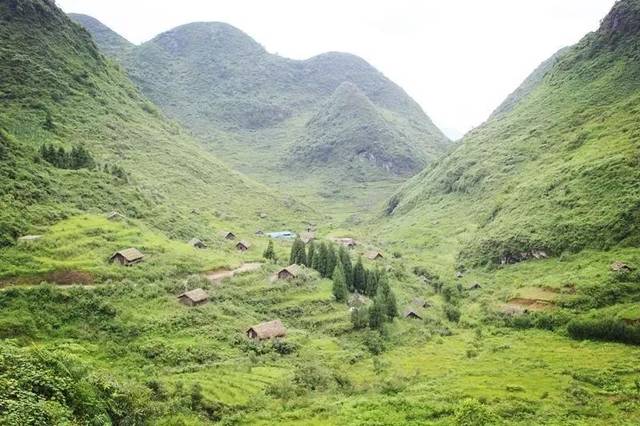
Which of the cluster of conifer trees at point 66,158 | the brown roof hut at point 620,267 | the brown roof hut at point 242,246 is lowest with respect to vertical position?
the brown roof hut at point 242,246

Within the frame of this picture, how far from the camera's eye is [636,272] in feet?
295

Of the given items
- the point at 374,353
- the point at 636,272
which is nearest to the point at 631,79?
the point at 636,272

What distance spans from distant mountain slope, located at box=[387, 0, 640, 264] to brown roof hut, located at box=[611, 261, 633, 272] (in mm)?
9433

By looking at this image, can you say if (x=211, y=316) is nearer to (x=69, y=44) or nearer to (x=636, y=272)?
(x=636, y=272)

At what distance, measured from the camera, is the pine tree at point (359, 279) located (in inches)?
3939

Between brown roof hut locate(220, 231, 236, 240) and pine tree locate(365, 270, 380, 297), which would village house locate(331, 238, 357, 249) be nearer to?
brown roof hut locate(220, 231, 236, 240)

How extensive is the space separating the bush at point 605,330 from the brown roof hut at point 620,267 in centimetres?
1487

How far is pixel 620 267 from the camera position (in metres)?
92.4

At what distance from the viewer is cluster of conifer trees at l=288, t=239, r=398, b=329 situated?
8384cm

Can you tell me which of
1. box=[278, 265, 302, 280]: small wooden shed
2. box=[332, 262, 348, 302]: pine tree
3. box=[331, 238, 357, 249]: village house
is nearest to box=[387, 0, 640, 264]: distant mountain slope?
box=[331, 238, 357, 249]: village house

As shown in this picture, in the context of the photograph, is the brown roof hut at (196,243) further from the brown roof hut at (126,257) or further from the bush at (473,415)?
the bush at (473,415)

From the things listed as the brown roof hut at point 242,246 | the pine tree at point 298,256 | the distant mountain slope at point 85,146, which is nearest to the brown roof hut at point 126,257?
the distant mountain slope at point 85,146

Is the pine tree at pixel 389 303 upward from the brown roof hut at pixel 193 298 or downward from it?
upward

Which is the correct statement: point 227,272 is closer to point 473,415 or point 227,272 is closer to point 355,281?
point 355,281
